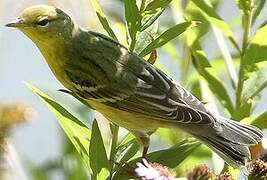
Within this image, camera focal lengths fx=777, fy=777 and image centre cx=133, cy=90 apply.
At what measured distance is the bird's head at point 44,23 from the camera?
280cm

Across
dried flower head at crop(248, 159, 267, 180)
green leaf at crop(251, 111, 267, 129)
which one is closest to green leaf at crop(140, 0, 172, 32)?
green leaf at crop(251, 111, 267, 129)

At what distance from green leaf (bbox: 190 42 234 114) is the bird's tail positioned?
67 millimetres

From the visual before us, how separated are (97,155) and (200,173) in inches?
16.0

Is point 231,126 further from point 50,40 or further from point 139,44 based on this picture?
point 50,40

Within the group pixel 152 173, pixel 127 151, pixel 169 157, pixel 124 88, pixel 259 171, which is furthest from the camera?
pixel 124 88

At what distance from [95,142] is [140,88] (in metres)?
0.74

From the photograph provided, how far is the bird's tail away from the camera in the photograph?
2.37 m

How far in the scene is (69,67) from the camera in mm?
3023

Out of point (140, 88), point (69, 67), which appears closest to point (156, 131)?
point (140, 88)

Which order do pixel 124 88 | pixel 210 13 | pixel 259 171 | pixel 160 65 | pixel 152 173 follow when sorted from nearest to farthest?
pixel 152 173, pixel 259 171, pixel 210 13, pixel 160 65, pixel 124 88

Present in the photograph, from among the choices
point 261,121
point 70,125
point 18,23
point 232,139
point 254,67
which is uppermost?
point 18,23

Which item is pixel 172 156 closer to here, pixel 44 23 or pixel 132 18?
pixel 132 18

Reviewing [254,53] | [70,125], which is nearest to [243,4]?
[254,53]

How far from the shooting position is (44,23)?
2939 mm
